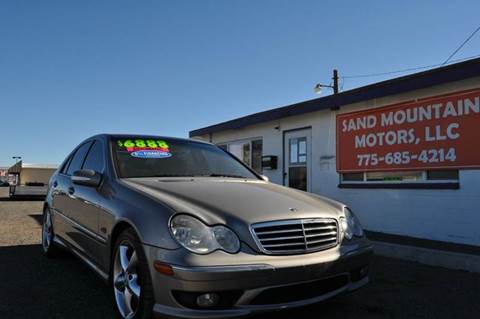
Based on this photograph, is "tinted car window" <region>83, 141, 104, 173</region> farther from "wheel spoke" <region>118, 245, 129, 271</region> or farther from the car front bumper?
the car front bumper

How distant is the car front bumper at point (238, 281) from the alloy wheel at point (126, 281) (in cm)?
36

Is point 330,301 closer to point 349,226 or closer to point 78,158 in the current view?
point 349,226

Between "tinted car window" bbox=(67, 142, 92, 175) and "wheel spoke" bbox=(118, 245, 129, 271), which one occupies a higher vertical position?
"tinted car window" bbox=(67, 142, 92, 175)

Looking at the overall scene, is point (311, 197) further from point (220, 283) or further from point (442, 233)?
point (442, 233)

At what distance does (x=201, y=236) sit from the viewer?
301 centimetres

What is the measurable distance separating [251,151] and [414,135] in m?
5.32

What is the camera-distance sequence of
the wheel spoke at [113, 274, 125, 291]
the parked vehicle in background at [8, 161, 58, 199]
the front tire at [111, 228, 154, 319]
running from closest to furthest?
1. the front tire at [111, 228, 154, 319]
2. the wheel spoke at [113, 274, 125, 291]
3. the parked vehicle in background at [8, 161, 58, 199]

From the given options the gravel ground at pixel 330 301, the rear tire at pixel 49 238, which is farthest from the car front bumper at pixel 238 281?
the rear tire at pixel 49 238

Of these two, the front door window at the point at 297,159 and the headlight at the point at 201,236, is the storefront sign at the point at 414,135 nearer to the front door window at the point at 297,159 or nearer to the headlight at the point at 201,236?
the front door window at the point at 297,159

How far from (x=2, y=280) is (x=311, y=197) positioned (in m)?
3.51

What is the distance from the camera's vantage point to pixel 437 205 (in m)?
7.29

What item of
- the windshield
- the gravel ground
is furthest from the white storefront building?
the windshield

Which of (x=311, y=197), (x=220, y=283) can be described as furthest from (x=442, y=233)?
(x=220, y=283)

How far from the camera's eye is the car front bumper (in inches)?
112
